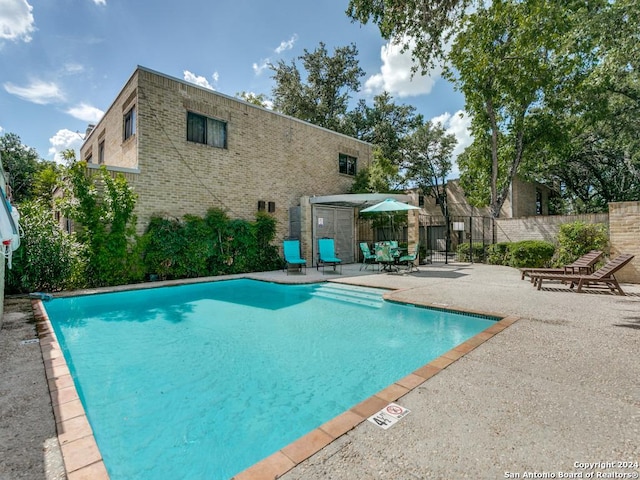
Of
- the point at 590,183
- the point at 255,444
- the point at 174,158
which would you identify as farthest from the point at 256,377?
the point at 590,183

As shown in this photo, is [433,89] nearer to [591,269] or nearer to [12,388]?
[591,269]

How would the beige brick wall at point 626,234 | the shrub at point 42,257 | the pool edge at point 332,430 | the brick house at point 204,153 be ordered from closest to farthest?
the pool edge at point 332,430
the shrub at point 42,257
the beige brick wall at point 626,234
the brick house at point 204,153

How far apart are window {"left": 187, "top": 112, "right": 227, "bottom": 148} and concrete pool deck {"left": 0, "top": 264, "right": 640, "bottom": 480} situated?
29.0 ft

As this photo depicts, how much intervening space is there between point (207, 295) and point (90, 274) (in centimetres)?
336

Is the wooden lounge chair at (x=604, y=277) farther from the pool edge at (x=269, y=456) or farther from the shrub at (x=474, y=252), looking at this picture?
the shrub at (x=474, y=252)

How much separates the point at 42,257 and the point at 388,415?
30.1 ft

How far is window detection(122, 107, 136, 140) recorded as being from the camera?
10535 mm

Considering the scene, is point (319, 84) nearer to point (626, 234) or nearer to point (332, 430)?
point (626, 234)

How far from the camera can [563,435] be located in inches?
80.9

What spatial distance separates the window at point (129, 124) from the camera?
→ 34.6 feet

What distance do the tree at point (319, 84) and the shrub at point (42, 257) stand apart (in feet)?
66.7

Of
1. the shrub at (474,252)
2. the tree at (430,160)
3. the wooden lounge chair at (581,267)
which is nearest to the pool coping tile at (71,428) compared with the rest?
the wooden lounge chair at (581,267)

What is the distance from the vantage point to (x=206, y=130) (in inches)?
454

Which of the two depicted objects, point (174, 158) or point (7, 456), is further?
point (174, 158)
